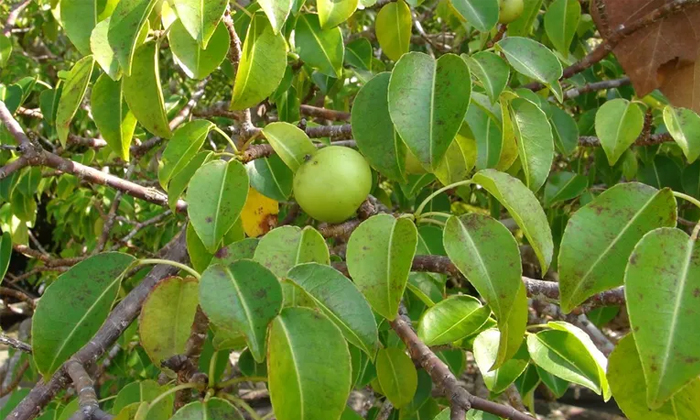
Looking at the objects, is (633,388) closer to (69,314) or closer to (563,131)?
(69,314)

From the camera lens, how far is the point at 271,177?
1145 mm

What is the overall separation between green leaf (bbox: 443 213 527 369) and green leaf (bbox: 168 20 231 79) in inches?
17.4

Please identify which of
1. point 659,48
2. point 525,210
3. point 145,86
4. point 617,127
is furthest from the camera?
point 659,48

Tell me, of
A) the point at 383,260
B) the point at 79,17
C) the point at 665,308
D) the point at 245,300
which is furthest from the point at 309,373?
the point at 79,17

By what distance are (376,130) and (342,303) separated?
1.04 feet

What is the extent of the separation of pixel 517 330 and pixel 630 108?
795mm

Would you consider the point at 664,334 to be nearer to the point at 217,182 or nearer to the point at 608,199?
the point at 608,199

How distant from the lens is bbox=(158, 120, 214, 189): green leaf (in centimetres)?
101

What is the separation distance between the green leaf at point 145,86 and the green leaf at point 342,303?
17.4 inches

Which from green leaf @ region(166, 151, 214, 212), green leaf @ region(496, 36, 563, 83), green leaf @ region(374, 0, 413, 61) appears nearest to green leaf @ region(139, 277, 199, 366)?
green leaf @ region(166, 151, 214, 212)

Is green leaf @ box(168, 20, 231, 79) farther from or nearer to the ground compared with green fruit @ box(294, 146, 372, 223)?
farther from the ground

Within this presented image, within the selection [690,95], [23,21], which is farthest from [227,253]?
[23,21]

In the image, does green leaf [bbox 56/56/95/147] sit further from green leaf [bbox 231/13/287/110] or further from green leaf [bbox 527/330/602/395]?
green leaf [bbox 527/330/602/395]

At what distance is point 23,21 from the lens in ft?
11.6
